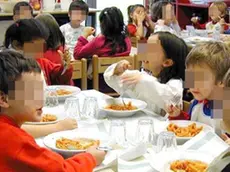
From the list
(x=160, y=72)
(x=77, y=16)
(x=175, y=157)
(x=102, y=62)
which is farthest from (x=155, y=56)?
(x=77, y=16)

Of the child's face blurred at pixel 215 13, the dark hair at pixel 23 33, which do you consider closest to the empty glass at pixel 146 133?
the dark hair at pixel 23 33

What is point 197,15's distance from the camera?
6477 mm

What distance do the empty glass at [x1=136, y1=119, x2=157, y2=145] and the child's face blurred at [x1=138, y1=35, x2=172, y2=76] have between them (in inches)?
21.2

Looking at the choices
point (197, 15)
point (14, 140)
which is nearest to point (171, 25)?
point (197, 15)

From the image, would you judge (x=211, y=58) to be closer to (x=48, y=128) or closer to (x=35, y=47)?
(x=48, y=128)

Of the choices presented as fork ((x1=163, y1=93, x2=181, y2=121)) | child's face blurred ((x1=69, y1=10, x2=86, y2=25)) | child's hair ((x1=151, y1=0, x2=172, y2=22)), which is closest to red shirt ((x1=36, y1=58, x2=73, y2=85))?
fork ((x1=163, y1=93, x2=181, y2=121))

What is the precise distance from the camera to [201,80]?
5.78 feet

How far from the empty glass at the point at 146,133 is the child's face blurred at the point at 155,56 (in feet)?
1.77

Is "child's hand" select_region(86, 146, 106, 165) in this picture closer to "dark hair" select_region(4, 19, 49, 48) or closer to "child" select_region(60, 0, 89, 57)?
"dark hair" select_region(4, 19, 49, 48)

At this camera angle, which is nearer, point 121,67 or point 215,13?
point 121,67

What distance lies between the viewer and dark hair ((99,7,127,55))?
11.1 ft

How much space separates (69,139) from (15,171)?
0.44 metres

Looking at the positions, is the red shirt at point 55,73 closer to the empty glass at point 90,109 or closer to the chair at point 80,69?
the chair at point 80,69

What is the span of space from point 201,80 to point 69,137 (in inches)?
22.7
